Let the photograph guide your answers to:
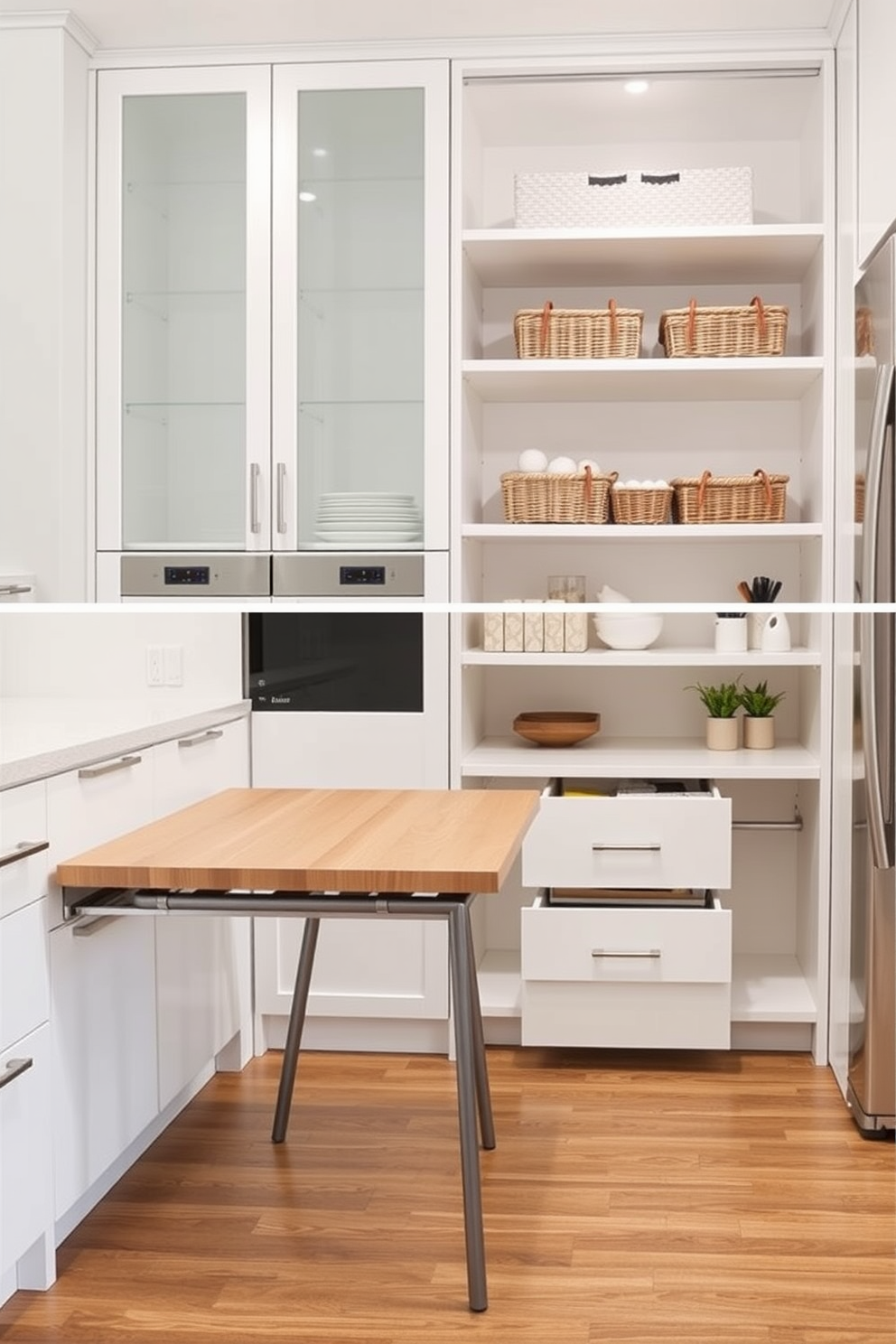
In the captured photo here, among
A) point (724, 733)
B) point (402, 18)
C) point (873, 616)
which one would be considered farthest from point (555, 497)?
point (402, 18)

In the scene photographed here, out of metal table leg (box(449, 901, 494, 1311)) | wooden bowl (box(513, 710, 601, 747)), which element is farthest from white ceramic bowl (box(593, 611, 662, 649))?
metal table leg (box(449, 901, 494, 1311))

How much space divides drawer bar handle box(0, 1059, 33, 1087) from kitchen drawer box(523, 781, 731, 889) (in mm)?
956

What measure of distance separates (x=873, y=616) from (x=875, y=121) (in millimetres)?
615

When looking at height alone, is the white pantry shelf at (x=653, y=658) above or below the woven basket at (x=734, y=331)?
below

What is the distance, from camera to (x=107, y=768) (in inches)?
66.5

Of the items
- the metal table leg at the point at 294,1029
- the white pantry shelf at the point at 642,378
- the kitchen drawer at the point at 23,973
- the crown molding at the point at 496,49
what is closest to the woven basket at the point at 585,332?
the white pantry shelf at the point at 642,378

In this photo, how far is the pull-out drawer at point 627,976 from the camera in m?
2.21

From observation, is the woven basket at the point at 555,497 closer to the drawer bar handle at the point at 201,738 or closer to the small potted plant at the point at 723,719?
the small potted plant at the point at 723,719

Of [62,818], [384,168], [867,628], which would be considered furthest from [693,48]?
[62,818]

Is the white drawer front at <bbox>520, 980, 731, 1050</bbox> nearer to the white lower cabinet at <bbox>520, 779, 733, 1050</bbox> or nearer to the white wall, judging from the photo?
the white lower cabinet at <bbox>520, 779, 733, 1050</bbox>

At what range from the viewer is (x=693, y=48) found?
218 cm

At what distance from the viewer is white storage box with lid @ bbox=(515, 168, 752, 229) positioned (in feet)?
7.38

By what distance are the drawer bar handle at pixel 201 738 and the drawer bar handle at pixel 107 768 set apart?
0.16 meters

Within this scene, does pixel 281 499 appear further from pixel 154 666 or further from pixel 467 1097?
pixel 467 1097
